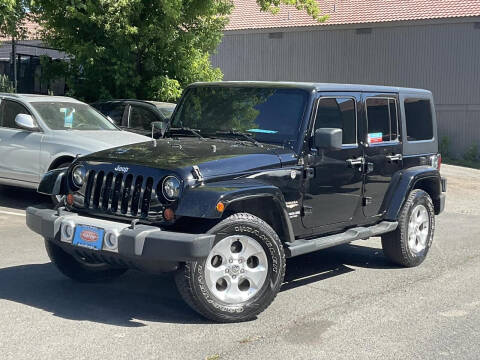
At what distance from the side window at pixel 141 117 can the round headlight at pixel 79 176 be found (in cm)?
691

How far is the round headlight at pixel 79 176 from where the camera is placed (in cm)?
613

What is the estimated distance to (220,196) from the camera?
5.38 metres

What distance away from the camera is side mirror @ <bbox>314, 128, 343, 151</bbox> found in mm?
6266

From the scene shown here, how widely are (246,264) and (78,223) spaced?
4.38ft

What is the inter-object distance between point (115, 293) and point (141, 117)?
7122 millimetres

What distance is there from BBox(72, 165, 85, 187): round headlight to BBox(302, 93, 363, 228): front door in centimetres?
191

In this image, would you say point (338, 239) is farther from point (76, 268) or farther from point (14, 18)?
point (14, 18)

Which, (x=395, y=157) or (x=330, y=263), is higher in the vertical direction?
(x=395, y=157)

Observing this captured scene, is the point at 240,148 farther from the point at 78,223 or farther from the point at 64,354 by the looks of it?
the point at 64,354

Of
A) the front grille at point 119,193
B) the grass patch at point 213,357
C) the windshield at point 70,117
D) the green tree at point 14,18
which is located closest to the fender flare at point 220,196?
the front grille at point 119,193

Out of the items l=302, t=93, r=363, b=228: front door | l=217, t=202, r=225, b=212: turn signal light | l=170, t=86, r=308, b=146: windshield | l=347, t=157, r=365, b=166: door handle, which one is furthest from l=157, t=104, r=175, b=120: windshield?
l=217, t=202, r=225, b=212: turn signal light

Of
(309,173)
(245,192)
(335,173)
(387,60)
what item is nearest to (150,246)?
(245,192)

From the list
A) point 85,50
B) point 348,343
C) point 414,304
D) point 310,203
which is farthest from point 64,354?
point 85,50

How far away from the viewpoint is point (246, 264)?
573 centimetres
